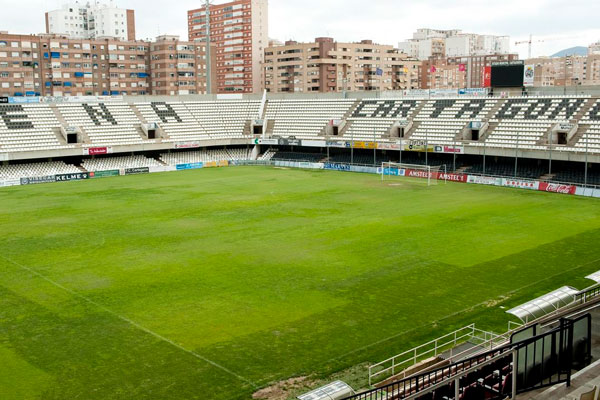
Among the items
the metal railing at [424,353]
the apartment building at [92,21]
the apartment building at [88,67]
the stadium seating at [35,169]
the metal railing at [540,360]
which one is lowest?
the metal railing at [424,353]

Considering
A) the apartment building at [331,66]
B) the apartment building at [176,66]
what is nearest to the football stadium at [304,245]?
the apartment building at [176,66]

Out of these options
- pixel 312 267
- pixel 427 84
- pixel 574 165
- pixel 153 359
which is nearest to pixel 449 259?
pixel 312 267

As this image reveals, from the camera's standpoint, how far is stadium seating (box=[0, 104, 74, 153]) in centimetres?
6638

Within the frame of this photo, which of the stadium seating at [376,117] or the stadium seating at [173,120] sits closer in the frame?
the stadium seating at [376,117]

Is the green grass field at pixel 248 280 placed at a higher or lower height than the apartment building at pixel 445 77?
lower

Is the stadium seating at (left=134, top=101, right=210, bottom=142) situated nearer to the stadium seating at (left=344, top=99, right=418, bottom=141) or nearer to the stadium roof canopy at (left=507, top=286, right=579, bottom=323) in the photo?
the stadium seating at (left=344, top=99, right=418, bottom=141)

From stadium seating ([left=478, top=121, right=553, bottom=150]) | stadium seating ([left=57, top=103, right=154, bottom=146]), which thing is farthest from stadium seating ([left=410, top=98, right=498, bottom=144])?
stadium seating ([left=57, top=103, right=154, bottom=146])

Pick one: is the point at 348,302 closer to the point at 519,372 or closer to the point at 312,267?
the point at 312,267

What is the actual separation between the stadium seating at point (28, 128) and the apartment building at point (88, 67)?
2027 inches

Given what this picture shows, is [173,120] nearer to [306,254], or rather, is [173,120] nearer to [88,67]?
[306,254]

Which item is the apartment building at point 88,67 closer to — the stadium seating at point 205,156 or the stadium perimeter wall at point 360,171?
the stadium seating at point 205,156

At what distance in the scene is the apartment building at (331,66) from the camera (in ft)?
499

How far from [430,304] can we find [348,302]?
322cm

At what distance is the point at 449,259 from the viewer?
1199 inches
